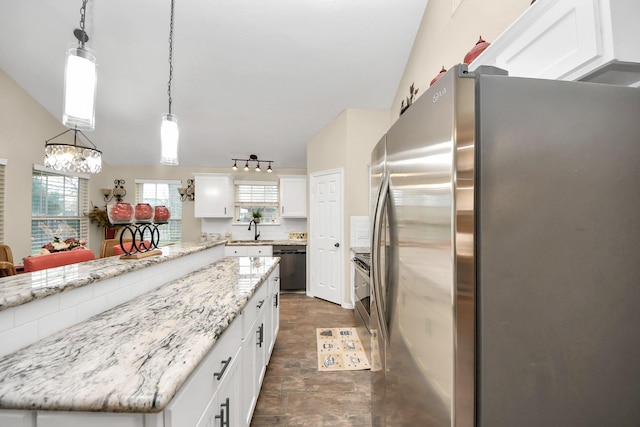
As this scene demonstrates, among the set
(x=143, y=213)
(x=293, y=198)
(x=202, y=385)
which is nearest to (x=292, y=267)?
(x=293, y=198)

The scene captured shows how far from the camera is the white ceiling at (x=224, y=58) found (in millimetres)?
2717

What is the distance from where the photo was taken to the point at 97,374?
0.70 m

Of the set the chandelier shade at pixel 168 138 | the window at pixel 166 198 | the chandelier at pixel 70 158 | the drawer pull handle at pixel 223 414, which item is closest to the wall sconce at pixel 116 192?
the window at pixel 166 198

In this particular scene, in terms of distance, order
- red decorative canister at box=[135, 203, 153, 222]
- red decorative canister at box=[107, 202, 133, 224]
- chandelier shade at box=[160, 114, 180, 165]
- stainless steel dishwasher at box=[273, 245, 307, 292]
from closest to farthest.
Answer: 1. red decorative canister at box=[107, 202, 133, 224]
2. red decorative canister at box=[135, 203, 153, 222]
3. chandelier shade at box=[160, 114, 180, 165]
4. stainless steel dishwasher at box=[273, 245, 307, 292]

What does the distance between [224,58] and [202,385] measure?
11.4 feet

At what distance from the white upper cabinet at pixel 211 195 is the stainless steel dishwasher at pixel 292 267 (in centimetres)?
144

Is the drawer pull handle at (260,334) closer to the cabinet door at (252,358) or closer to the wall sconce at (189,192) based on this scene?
the cabinet door at (252,358)

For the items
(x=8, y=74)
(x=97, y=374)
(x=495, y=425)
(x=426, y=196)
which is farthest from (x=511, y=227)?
(x=8, y=74)

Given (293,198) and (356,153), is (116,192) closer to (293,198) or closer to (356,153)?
(293,198)

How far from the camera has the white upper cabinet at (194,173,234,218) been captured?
5.18 m

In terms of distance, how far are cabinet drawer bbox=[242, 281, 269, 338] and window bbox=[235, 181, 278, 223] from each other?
12.0 ft

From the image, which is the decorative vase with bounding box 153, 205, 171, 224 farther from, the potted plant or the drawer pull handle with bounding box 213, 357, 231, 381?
the potted plant

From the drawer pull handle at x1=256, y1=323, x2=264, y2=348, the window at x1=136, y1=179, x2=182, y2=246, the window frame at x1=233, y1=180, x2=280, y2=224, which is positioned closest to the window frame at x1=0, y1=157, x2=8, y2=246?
the window at x1=136, y1=179, x2=182, y2=246

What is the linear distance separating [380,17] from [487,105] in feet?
9.17
